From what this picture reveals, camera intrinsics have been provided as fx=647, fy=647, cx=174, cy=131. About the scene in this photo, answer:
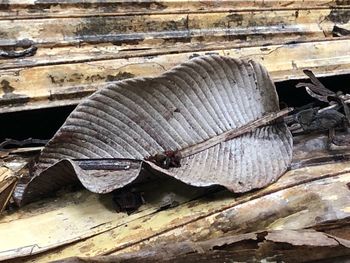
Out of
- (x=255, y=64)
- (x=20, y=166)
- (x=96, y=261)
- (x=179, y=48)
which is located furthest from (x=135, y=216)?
(x=179, y=48)

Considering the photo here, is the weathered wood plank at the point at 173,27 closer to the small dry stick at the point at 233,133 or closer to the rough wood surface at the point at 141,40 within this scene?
the rough wood surface at the point at 141,40

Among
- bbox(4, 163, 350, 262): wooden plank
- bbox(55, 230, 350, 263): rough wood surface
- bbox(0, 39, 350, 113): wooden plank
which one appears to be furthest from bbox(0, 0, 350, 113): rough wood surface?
bbox(55, 230, 350, 263): rough wood surface

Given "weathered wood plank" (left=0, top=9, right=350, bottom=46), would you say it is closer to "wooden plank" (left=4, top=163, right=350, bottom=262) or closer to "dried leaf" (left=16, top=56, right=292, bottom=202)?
"dried leaf" (left=16, top=56, right=292, bottom=202)

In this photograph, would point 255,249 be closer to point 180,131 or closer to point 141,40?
point 180,131

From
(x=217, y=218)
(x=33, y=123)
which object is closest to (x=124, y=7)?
(x=33, y=123)

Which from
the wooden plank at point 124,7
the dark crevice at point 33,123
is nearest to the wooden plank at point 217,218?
the dark crevice at point 33,123

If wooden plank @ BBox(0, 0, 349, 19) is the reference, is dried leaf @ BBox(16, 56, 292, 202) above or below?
below
